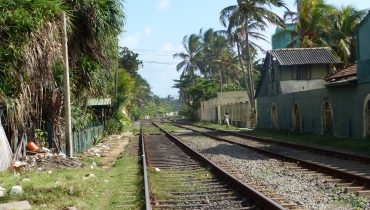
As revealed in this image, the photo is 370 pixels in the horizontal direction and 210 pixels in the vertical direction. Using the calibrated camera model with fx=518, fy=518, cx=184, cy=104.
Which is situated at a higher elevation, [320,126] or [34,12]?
[34,12]

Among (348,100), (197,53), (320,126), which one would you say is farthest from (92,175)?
(197,53)

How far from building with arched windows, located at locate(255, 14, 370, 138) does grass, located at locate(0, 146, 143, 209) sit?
12481 millimetres

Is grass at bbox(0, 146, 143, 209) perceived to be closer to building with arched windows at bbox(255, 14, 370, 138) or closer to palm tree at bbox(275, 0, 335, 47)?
building with arched windows at bbox(255, 14, 370, 138)

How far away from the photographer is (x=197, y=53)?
8762 cm

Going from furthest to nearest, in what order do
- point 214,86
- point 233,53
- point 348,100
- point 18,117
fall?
point 233,53
point 214,86
point 348,100
point 18,117

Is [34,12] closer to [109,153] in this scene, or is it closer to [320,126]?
[109,153]

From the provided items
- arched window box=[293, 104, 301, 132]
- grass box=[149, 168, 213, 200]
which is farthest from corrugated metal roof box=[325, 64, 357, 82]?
grass box=[149, 168, 213, 200]

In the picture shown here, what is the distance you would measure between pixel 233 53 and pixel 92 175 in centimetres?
6996

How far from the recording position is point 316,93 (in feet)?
91.5

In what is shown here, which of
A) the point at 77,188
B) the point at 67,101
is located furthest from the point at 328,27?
the point at 77,188

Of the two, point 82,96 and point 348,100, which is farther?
point 348,100

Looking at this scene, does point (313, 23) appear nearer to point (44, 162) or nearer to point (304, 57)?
point (304, 57)

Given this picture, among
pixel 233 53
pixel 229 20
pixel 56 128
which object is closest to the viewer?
pixel 56 128

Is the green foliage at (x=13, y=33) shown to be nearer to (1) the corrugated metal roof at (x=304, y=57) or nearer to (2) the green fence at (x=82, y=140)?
(2) the green fence at (x=82, y=140)
